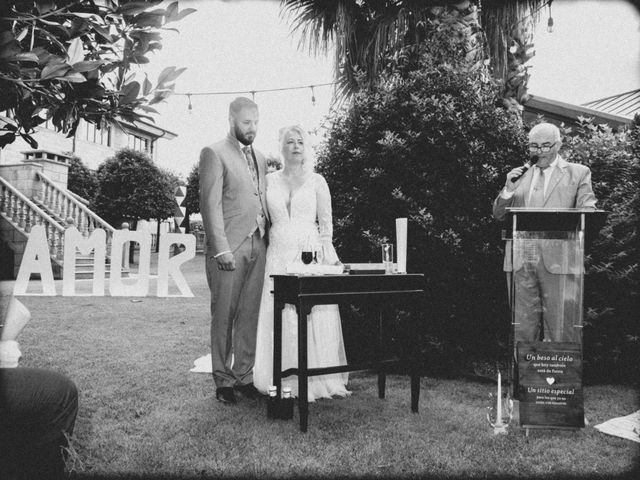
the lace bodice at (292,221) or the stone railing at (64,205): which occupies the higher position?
the stone railing at (64,205)

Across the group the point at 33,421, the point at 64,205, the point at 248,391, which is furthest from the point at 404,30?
the point at 64,205

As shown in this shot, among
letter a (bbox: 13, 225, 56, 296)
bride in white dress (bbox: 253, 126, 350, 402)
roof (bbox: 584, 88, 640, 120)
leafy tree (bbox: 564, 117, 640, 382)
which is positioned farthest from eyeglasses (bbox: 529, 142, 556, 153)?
roof (bbox: 584, 88, 640, 120)

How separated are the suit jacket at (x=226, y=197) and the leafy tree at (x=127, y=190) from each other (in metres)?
18.2

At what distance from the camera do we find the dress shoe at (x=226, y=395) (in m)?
3.60

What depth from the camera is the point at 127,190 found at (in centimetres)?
2070

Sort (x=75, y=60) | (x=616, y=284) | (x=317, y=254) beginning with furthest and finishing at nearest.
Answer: (x=616, y=284)
(x=317, y=254)
(x=75, y=60)

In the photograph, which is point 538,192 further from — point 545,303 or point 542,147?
point 545,303

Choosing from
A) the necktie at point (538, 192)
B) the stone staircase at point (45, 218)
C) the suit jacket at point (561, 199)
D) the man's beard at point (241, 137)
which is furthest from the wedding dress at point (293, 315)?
the stone staircase at point (45, 218)

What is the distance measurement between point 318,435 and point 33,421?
1.64 metres

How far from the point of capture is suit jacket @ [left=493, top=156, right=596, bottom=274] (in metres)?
3.58

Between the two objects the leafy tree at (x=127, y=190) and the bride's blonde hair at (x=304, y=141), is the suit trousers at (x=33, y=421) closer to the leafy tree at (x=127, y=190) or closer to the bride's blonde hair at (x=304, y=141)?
the bride's blonde hair at (x=304, y=141)

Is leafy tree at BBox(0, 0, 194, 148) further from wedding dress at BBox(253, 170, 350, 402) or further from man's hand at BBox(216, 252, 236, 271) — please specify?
wedding dress at BBox(253, 170, 350, 402)

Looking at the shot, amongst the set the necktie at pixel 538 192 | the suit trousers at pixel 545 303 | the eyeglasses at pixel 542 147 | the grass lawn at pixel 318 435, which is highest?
the eyeglasses at pixel 542 147

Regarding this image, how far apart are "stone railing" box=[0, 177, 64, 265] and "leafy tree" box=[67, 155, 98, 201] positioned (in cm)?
699
